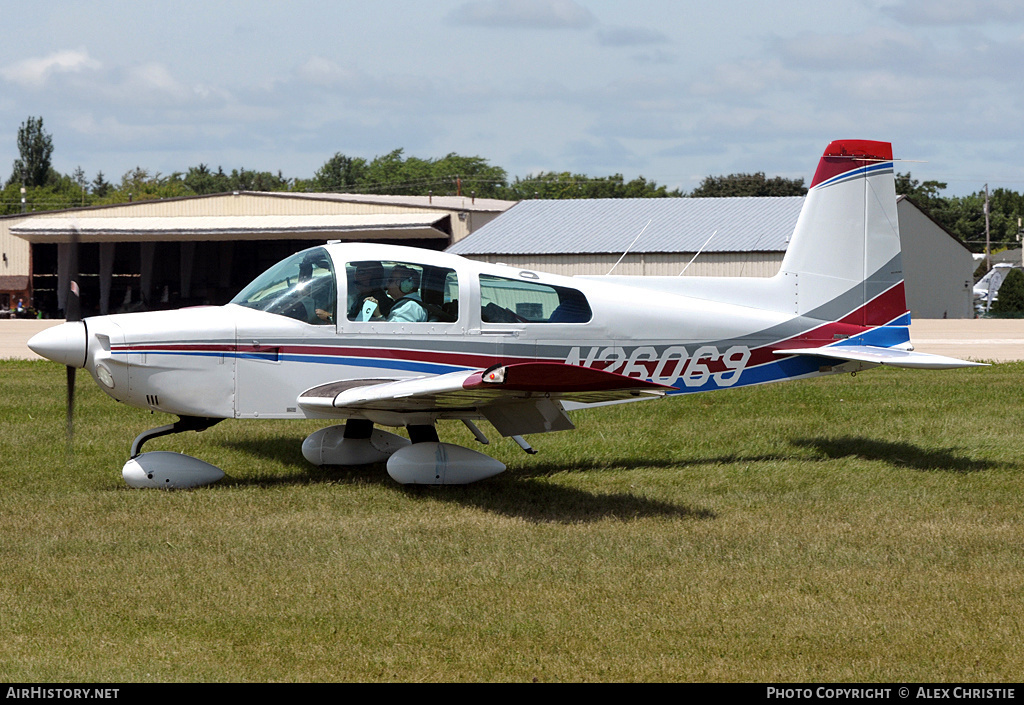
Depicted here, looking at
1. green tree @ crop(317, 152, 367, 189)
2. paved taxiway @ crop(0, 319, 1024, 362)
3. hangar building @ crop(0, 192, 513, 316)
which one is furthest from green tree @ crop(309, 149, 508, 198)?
paved taxiway @ crop(0, 319, 1024, 362)

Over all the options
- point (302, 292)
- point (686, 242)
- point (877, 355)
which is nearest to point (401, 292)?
point (302, 292)

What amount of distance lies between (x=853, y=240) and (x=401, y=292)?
4486mm

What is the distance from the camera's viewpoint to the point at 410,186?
388 feet

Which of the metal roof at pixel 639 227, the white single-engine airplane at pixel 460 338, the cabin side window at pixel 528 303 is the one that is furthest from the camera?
the metal roof at pixel 639 227

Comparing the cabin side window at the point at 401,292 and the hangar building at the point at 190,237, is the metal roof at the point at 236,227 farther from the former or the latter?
the cabin side window at the point at 401,292

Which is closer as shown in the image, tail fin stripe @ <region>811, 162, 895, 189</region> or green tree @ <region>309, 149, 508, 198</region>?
tail fin stripe @ <region>811, 162, 895, 189</region>

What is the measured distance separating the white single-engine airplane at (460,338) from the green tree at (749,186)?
80.6 m

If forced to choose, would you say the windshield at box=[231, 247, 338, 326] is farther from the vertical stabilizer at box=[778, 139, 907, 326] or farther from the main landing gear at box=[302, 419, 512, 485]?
the vertical stabilizer at box=[778, 139, 907, 326]

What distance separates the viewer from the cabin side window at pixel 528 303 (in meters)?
8.90

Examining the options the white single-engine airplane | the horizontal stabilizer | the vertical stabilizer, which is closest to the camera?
the white single-engine airplane

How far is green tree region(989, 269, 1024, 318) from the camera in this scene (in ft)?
161

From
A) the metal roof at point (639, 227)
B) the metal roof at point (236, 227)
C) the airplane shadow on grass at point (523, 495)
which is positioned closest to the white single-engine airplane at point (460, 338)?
the airplane shadow on grass at point (523, 495)

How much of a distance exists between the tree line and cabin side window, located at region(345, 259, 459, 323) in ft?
281

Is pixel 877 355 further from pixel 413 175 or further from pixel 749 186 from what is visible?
pixel 413 175
